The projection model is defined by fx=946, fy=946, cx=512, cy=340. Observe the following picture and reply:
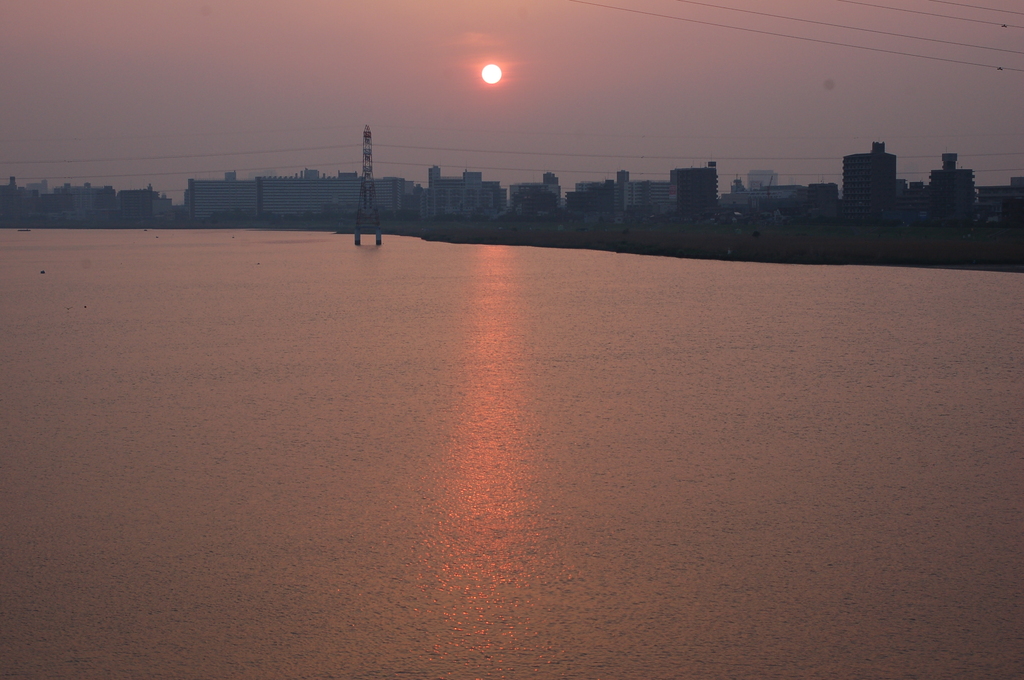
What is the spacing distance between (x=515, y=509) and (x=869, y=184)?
201 metres

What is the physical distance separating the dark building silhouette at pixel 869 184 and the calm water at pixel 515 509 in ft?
594

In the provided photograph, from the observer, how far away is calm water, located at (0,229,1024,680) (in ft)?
22.6

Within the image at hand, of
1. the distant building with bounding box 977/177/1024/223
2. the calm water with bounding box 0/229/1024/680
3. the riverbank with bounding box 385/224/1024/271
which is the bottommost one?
the calm water with bounding box 0/229/1024/680

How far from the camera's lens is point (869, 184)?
7638 inches

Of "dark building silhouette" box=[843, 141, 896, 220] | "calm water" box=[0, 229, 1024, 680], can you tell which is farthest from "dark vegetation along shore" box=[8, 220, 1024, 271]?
"dark building silhouette" box=[843, 141, 896, 220]

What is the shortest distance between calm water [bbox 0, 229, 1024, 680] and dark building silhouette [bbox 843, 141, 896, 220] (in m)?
181

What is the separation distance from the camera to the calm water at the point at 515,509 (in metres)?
6.89

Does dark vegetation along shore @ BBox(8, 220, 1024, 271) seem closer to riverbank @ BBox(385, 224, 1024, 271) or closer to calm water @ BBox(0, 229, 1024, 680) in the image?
riverbank @ BBox(385, 224, 1024, 271)

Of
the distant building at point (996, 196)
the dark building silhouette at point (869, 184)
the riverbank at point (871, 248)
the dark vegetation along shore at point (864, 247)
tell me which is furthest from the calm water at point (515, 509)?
the dark building silhouette at point (869, 184)

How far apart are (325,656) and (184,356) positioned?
685 inches

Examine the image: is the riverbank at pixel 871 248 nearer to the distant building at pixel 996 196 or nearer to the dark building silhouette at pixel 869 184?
the distant building at pixel 996 196

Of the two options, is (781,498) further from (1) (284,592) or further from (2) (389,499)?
(1) (284,592)

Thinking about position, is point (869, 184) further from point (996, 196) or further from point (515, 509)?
point (515, 509)

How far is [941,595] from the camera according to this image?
25.6 ft
